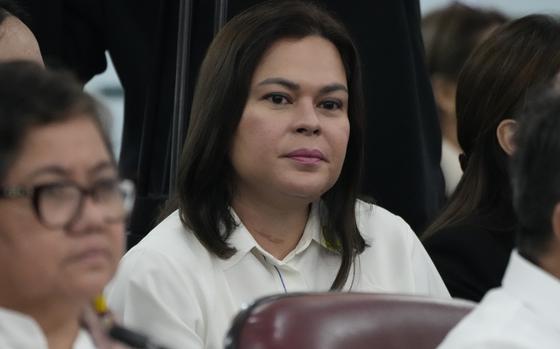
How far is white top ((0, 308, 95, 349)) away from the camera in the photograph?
5.90ft

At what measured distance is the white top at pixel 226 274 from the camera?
102 inches

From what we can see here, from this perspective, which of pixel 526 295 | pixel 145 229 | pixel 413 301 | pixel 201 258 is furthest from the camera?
pixel 145 229

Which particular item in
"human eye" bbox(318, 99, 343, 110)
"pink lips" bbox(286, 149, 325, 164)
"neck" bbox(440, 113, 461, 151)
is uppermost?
"human eye" bbox(318, 99, 343, 110)

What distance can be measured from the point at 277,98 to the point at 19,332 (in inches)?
42.7

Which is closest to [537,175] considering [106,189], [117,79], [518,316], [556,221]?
[556,221]

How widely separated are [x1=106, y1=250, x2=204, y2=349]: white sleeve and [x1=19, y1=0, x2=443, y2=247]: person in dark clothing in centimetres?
61

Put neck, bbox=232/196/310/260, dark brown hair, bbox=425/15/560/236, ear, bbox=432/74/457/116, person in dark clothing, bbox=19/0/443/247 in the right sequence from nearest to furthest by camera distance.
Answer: neck, bbox=232/196/310/260
dark brown hair, bbox=425/15/560/236
person in dark clothing, bbox=19/0/443/247
ear, bbox=432/74/457/116

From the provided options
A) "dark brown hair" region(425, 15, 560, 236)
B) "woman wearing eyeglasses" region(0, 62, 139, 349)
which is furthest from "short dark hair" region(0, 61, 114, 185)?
"dark brown hair" region(425, 15, 560, 236)

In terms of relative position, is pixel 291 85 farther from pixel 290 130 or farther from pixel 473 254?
pixel 473 254

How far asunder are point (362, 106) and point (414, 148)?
0.45 meters

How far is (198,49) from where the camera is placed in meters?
3.33


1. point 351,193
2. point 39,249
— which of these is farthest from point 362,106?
point 39,249

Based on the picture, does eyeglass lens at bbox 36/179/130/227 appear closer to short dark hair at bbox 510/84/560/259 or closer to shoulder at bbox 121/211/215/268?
short dark hair at bbox 510/84/560/259

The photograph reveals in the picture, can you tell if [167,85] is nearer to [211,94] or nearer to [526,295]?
[211,94]
